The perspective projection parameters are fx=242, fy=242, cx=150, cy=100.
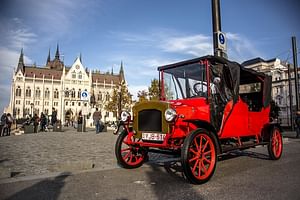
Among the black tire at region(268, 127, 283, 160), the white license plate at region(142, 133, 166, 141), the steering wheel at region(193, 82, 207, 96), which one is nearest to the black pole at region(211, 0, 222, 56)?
the steering wheel at region(193, 82, 207, 96)

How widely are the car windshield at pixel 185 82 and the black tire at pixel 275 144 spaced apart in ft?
9.75

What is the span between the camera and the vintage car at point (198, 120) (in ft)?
15.4

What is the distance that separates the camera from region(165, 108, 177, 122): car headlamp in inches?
180

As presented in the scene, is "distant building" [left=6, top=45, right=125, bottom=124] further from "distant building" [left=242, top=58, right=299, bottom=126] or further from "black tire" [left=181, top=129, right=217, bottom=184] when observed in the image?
"black tire" [left=181, top=129, right=217, bottom=184]

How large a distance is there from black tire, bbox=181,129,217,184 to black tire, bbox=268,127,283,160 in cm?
291

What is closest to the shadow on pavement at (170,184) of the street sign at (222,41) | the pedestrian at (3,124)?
the street sign at (222,41)

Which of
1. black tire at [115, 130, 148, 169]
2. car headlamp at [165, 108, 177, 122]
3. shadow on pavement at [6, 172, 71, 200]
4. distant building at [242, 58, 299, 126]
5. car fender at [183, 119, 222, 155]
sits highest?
distant building at [242, 58, 299, 126]

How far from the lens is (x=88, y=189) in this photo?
4.11m

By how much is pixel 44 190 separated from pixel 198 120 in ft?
10.0

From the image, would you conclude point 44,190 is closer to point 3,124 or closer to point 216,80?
point 216,80

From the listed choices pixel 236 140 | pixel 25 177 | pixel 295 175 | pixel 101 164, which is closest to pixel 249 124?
pixel 236 140

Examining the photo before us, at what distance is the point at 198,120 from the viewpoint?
4.84 metres

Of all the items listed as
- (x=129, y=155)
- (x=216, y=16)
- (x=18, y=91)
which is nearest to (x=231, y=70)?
(x=129, y=155)

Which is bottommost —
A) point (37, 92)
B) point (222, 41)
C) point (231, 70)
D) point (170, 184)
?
point (170, 184)
